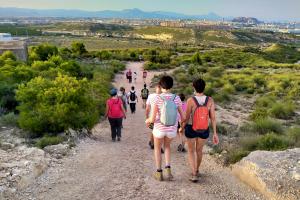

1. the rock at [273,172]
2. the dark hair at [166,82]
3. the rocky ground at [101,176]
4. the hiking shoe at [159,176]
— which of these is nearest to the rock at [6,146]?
the rocky ground at [101,176]

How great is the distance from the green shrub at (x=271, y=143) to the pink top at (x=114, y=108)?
4.04 meters

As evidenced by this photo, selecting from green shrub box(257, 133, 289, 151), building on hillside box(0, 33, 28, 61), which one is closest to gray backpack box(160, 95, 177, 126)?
green shrub box(257, 133, 289, 151)

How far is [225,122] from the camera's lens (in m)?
18.2

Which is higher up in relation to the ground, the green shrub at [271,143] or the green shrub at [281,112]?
the green shrub at [271,143]

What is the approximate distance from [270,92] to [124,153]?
21541 millimetres

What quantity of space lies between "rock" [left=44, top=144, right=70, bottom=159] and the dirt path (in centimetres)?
24

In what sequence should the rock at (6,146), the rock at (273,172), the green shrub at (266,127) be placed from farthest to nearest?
1. the green shrub at (266,127)
2. the rock at (6,146)
3. the rock at (273,172)

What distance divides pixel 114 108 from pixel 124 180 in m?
4.13

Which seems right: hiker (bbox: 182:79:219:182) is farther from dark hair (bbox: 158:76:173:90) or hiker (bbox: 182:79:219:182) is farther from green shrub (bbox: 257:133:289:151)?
green shrub (bbox: 257:133:289:151)

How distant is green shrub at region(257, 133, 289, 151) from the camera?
1043 centimetres

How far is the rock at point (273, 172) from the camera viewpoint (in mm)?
7398

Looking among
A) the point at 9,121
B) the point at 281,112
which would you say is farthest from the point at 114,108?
the point at 281,112

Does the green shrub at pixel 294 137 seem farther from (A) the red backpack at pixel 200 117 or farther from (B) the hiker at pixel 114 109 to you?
(B) the hiker at pixel 114 109

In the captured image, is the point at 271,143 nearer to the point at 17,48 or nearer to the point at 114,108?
the point at 114,108
